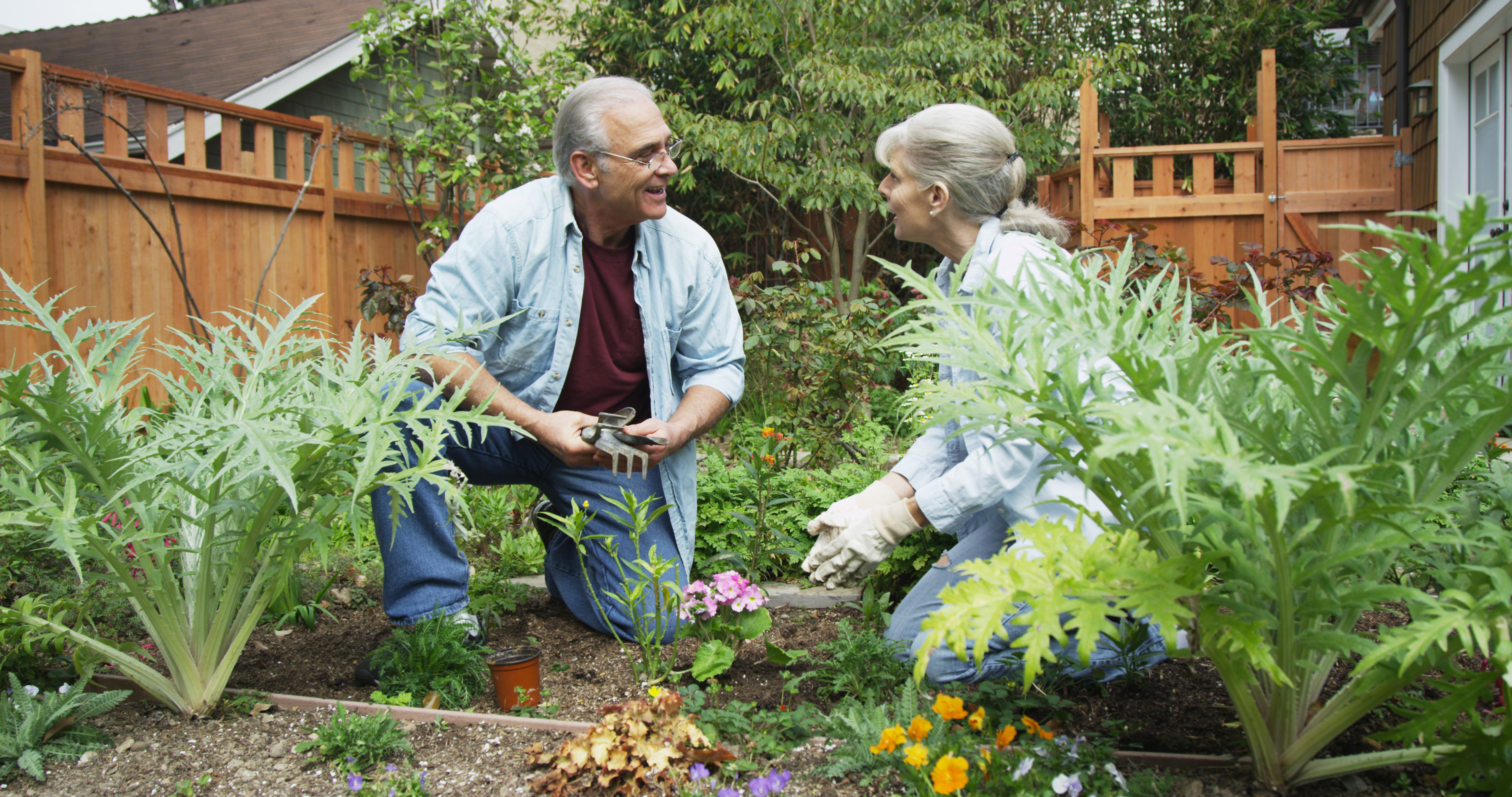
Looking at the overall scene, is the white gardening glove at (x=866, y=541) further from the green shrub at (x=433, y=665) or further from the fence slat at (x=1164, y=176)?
the fence slat at (x=1164, y=176)

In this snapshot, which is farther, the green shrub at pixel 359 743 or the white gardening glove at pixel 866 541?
the white gardening glove at pixel 866 541

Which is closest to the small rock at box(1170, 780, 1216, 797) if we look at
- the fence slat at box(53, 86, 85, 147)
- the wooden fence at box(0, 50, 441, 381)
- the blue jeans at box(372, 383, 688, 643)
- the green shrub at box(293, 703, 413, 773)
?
the blue jeans at box(372, 383, 688, 643)

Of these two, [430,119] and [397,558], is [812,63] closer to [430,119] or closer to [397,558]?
[430,119]

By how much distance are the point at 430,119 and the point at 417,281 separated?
1.85 meters

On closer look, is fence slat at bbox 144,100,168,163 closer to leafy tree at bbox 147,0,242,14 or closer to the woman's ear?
the woman's ear

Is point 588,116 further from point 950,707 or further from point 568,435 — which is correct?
point 950,707

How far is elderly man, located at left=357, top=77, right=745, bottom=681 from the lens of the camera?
2.55 m

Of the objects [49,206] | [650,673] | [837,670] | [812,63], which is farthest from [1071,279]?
[812,63]

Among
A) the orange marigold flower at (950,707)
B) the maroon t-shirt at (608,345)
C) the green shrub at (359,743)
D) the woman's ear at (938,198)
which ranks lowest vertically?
the green shrub at (359,743)

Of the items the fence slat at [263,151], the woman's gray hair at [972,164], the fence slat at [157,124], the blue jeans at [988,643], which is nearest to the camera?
the blue jeans at [988,643]

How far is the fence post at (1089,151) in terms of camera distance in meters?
7.44

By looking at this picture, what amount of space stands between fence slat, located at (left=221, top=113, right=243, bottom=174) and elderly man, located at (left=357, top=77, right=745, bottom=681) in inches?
185

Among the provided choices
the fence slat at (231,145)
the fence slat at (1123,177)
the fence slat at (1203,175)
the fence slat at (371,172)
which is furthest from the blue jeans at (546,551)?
the fence slat at (1203,175)

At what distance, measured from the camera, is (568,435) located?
2.43m
